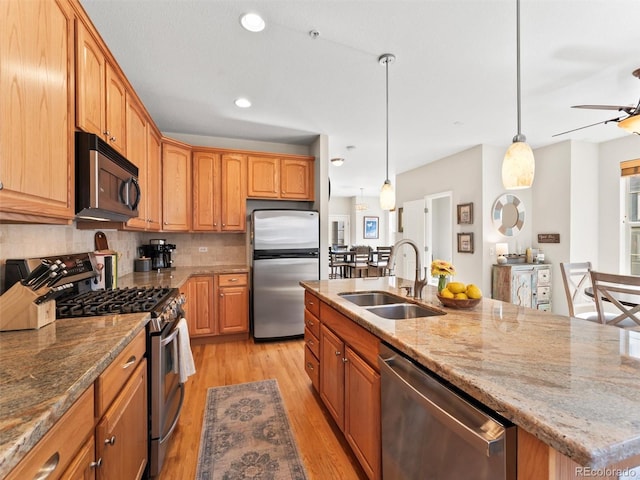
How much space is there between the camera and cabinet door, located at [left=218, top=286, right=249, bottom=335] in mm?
3566

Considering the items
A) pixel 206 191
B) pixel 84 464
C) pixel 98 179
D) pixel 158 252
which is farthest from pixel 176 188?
pixel 84 464

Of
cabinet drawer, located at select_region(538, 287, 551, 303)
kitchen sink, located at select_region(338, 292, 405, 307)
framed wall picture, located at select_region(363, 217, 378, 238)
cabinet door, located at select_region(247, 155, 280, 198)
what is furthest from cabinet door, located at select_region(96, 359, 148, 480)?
framed wall picture, located at select_region(363, 217, 378, 238)

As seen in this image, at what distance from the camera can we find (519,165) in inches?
58.1

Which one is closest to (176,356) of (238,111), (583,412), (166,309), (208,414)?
(166,309)

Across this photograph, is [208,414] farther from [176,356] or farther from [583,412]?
[583,412]

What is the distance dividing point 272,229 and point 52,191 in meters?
2.41

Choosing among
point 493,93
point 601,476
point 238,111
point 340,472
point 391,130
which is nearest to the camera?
point 601,476

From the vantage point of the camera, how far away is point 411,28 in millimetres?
1959

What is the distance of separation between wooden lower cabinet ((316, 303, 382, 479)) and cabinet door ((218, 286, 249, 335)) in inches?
70.1

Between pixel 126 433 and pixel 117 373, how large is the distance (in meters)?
0.29

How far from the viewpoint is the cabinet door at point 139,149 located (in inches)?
90.5

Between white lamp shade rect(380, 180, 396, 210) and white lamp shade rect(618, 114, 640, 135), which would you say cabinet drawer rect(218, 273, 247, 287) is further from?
white lamp shade rect(618, 114, 640, 135)

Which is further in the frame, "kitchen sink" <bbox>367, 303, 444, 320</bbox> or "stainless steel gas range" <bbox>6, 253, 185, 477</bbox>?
"kitchen sink" <bbox>367, 303, 444, 320</bbox>

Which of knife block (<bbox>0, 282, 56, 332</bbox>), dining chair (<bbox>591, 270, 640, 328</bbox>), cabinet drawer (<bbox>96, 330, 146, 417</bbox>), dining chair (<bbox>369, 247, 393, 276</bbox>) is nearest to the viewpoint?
cabinet drawer (<bbox>96, 330, 146, 417</bbox>)
